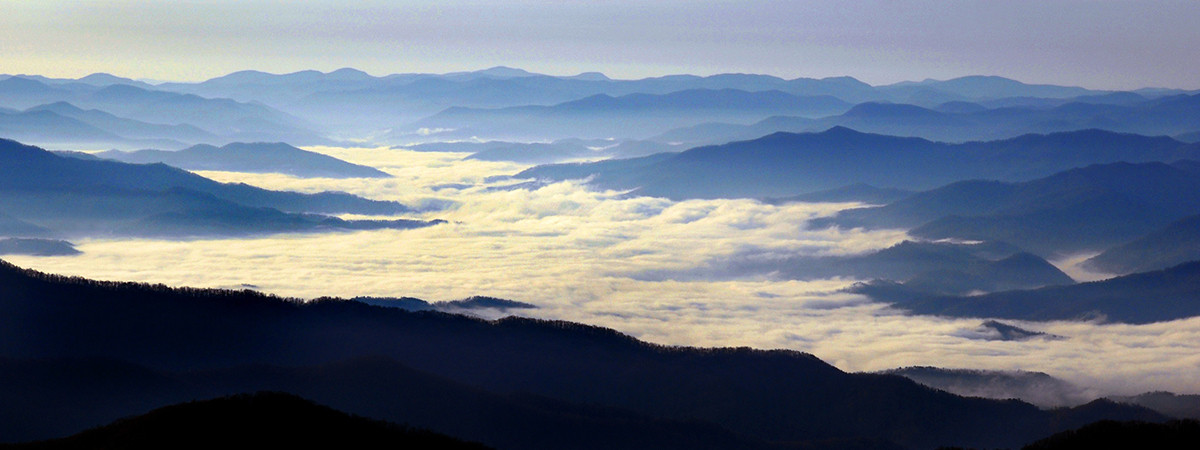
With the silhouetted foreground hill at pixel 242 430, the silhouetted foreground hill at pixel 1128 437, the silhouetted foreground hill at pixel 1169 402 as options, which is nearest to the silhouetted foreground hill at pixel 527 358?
the silhouetted foreground hill at pixel 1169 402

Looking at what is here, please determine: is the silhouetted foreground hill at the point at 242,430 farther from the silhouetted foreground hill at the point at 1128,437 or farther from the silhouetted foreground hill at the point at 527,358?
the silhouetted foreground hill at the point at 527,358

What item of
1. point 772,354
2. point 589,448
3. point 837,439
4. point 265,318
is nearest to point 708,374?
point 772,354

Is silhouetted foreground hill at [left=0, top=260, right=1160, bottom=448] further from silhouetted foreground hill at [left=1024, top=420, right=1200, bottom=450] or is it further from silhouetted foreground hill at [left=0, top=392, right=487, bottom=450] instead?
silhouetted foreground hill at [left=0, top=392, right=487, bottom=450]

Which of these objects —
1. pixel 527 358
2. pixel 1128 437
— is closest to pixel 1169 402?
pixel 527 358

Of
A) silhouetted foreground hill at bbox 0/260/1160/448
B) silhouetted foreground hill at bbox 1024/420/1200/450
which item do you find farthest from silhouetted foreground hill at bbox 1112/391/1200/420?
silhouetted foreground hill at bbox 1024/420/1200/450

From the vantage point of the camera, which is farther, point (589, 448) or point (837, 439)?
point (837, 439)

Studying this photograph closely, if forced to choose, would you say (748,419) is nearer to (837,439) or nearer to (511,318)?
(837,439)
